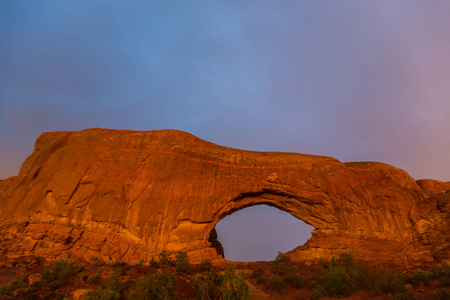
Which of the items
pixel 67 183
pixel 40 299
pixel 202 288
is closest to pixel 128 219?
pixel 67 183

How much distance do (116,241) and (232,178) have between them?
435 inches

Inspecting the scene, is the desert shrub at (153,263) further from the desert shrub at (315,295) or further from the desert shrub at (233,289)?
the desert shrub at (315,295)

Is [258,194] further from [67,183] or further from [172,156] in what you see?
[67,183]

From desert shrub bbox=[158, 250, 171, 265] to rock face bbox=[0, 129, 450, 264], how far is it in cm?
58

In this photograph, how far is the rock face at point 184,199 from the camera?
18828 mm

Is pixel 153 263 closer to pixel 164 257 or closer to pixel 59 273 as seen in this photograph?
pixel 164 257

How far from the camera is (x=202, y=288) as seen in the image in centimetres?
1039

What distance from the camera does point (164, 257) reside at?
18344 mm

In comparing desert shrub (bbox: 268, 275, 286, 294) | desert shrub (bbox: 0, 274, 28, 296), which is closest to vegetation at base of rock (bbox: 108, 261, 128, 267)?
desert shrub (bbox: 0, 274, 28, 296)

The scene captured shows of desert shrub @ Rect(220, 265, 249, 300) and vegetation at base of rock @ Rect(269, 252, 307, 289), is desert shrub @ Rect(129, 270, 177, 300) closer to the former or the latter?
desert shrub @ Rect(220, 265, 249, 300)

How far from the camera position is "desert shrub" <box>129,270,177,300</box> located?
30.9ft

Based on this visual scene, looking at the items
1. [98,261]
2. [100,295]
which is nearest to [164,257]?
[98,261]

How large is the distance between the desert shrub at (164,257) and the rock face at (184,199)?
0.58 metres

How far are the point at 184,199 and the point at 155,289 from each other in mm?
12088
